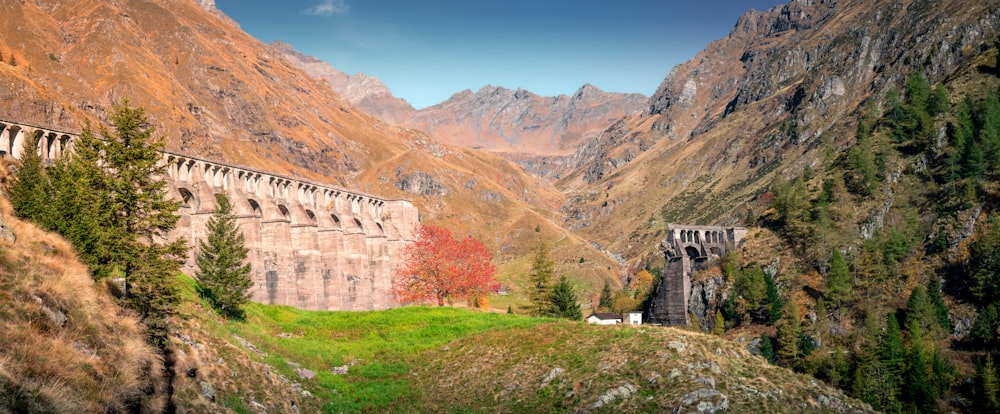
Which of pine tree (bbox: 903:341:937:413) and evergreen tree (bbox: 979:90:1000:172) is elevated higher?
evergreen tree (bbox: 979:90:1000:172)

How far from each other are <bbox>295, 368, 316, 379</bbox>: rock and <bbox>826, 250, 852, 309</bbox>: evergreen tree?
90.9 m

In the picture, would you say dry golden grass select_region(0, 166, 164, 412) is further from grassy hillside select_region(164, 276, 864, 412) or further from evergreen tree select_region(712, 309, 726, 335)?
→ evergreen tree select_region(712, 309, 726, 335)

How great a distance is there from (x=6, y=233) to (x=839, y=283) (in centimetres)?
10753

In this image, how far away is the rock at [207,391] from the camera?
26727mm

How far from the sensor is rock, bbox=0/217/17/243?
81.9ft

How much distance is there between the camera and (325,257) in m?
87.9

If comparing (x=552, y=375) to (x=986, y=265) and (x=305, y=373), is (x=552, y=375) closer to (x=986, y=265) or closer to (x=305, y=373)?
(x=305, y=373)

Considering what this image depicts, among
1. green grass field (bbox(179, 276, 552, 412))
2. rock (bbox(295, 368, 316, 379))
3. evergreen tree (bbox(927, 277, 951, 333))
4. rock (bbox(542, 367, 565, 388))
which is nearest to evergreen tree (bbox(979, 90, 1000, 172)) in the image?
evergreen tree (bbox(927, 277, 951, 333))

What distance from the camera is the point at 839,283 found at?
341ft

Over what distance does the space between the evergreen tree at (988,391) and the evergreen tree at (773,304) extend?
101ft

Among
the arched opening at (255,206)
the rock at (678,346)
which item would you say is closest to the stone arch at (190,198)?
the arched opening at (255,206)

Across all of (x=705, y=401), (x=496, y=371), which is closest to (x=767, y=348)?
(x=496, y=371)

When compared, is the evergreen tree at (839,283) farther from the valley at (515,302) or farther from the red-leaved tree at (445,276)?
the red-leaved tree at (445,276)

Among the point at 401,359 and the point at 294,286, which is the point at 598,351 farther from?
the point at 294,286
